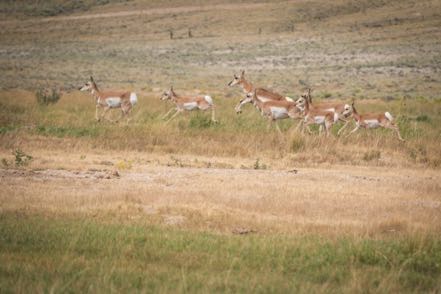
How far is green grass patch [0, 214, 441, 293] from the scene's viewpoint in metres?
8.51

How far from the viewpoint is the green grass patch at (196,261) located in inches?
335

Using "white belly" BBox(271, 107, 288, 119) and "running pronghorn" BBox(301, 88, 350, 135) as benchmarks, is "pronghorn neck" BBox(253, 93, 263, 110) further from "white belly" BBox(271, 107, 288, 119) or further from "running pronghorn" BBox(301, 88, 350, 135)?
"running pronghorn" BBox(301, 88, 350, 135)

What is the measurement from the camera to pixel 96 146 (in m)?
21.1

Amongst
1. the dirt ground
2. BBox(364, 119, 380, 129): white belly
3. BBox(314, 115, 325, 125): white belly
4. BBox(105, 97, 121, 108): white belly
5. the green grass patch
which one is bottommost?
BBox(364, 119, 380, 129): white belly

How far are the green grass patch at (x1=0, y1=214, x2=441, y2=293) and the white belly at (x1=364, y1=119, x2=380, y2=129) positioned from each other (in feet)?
45.5

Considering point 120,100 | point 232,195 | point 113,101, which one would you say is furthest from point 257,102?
point 232,195

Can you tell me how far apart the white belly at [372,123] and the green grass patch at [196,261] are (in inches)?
546

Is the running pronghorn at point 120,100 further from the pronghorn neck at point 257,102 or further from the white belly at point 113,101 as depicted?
the pronghorn neck at point 257,102

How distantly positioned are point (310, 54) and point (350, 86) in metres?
21.1

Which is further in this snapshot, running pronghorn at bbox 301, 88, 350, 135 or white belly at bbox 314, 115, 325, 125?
running pronghorn at bbox 301, 88, 350, 135

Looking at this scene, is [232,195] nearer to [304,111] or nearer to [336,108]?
[304,111]

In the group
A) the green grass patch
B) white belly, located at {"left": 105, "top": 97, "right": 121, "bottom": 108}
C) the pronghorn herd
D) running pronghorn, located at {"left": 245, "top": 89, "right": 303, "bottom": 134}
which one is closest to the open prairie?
the green grass patch

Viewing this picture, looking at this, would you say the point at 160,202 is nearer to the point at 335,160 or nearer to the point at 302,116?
the point at 335,160

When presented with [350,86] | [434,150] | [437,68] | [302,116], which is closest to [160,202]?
[434,150]
